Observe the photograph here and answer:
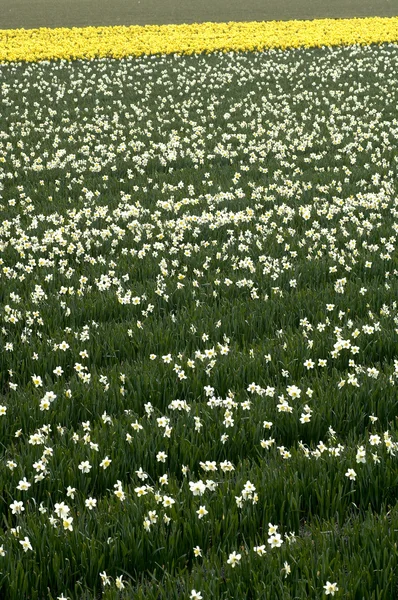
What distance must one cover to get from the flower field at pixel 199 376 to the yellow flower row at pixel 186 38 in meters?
17.0

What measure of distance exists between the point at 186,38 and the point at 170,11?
610 inches

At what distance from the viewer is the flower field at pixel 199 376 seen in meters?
3.07

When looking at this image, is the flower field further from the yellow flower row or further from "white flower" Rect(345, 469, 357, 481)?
the yellow flower row

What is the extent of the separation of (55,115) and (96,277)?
11736 mm

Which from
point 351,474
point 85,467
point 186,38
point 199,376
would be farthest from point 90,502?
point 186,38

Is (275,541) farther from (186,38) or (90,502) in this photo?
(186,38)

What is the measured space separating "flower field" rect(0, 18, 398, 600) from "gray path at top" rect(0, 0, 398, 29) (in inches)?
1277

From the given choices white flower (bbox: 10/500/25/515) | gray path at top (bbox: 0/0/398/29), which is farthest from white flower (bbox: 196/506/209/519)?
gray path at top (bbox: 0/0/398/29)

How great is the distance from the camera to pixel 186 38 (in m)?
31.6

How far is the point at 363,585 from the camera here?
2.81m

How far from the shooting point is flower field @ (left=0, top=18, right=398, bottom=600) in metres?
3.07

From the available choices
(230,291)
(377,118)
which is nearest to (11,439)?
(230,291)

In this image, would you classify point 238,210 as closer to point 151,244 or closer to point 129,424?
point 151,244

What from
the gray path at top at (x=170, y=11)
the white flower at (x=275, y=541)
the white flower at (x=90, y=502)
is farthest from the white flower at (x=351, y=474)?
the gray path at top at (x=170, y=11)
